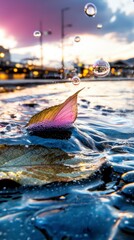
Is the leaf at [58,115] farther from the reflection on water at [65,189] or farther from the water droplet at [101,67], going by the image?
the water droplet at [101,67]

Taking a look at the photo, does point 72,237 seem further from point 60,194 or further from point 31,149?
point 31,149

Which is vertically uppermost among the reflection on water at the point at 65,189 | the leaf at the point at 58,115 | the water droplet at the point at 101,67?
the water droplet at the point at 101,67

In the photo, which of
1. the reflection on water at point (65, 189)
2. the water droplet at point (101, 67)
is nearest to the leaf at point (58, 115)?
the reflection on water at point (65, 189)

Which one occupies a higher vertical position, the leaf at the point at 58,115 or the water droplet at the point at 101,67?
the water droplet at the point at 101,67

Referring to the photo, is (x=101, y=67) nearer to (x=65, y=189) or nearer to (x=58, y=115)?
(x=58, y=115)

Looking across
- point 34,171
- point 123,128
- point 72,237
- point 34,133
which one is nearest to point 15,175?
point 34,171

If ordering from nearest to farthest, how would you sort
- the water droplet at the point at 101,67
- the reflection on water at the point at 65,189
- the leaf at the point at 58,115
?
the reflection on water at the point at 65,189
the leaf at the point at 58,115
the water droplet at the point at 101,67

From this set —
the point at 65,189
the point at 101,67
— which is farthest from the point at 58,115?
the point at 101,67

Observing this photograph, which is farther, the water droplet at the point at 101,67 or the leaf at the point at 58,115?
the water droplet at the point at 101,67

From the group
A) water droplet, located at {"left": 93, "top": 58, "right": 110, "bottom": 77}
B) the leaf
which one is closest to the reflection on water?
the leaf
